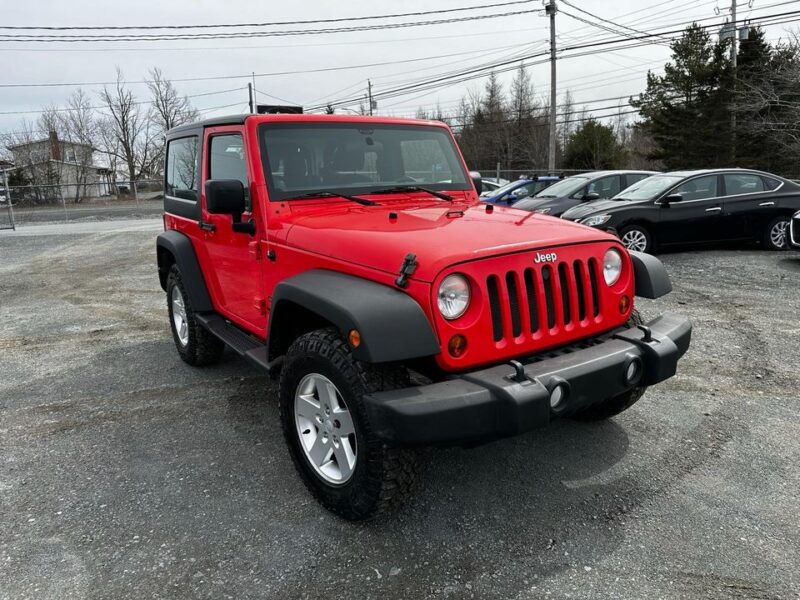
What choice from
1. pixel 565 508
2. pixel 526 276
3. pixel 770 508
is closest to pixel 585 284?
pixel 526 276

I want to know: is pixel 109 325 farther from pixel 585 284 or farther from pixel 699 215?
pixel 699 215

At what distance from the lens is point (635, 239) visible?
9.52 metres

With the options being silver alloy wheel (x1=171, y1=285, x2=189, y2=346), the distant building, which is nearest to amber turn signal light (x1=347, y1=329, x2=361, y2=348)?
silver alloy wheel (x1=171, y1=285, x2=189, y2=346)

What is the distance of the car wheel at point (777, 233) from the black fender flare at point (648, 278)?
8.24 m

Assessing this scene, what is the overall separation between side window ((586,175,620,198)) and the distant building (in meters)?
36.8

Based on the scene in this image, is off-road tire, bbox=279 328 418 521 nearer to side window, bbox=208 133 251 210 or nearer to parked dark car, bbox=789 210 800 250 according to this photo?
side window, bbox=208 133 251 210

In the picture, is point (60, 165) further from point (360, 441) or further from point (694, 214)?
point (360, 441)

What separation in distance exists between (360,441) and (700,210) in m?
9.01

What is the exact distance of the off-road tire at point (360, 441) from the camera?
2494 mm

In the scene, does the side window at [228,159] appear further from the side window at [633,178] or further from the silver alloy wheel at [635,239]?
the side window at [633,178]

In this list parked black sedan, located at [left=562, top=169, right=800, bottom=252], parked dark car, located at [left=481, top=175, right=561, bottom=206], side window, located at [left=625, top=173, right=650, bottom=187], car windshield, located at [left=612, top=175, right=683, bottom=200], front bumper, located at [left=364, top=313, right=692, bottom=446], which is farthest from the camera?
parked dark car, located at [left=481, top=175, right=561, bottom=206]

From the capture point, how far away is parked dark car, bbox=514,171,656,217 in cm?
1117

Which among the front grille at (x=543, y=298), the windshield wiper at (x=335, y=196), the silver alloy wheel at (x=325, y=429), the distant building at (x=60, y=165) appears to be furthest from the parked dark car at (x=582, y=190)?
the distant building at (x=60, y=165)

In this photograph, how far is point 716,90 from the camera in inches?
1183
